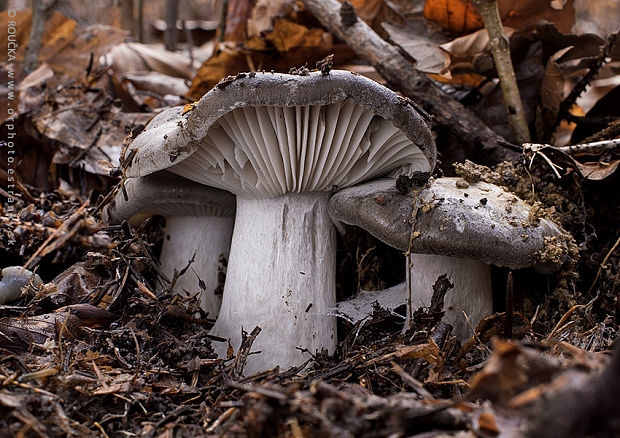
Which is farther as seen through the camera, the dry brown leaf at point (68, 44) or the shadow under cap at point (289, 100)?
the dry brown leaf at point (68, 44)

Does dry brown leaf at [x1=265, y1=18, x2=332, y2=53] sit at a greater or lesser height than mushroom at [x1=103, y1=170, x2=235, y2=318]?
greater

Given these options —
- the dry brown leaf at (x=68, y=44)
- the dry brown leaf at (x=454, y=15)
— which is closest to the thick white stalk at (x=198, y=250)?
the dry brown leaf at (x=454, y=15)

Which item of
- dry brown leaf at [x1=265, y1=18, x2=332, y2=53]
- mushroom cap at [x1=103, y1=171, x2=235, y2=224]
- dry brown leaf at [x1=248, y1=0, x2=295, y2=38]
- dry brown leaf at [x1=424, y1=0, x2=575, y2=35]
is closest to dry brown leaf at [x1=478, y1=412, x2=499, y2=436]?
mushroom cap at [x1=103, y1=171, x2=235, y2=224]

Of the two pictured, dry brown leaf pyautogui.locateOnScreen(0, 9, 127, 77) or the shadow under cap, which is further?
dry brown leaf pyautogui.locateOnScreen(0, 9, 127, 77)

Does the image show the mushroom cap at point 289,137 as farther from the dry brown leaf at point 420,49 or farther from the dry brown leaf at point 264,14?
the dry brown leaf at point 264,14

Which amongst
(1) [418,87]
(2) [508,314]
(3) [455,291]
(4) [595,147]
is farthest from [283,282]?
(4) [595,147]

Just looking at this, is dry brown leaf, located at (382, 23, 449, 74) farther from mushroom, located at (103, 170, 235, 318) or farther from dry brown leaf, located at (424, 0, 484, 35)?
mushroom, located at (103, 170, 235, 318)

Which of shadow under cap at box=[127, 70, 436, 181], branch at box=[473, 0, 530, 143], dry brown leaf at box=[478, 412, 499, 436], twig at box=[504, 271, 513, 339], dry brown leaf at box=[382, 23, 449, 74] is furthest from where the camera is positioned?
dry brown leaf at box=[382, 23, 449, 74]
